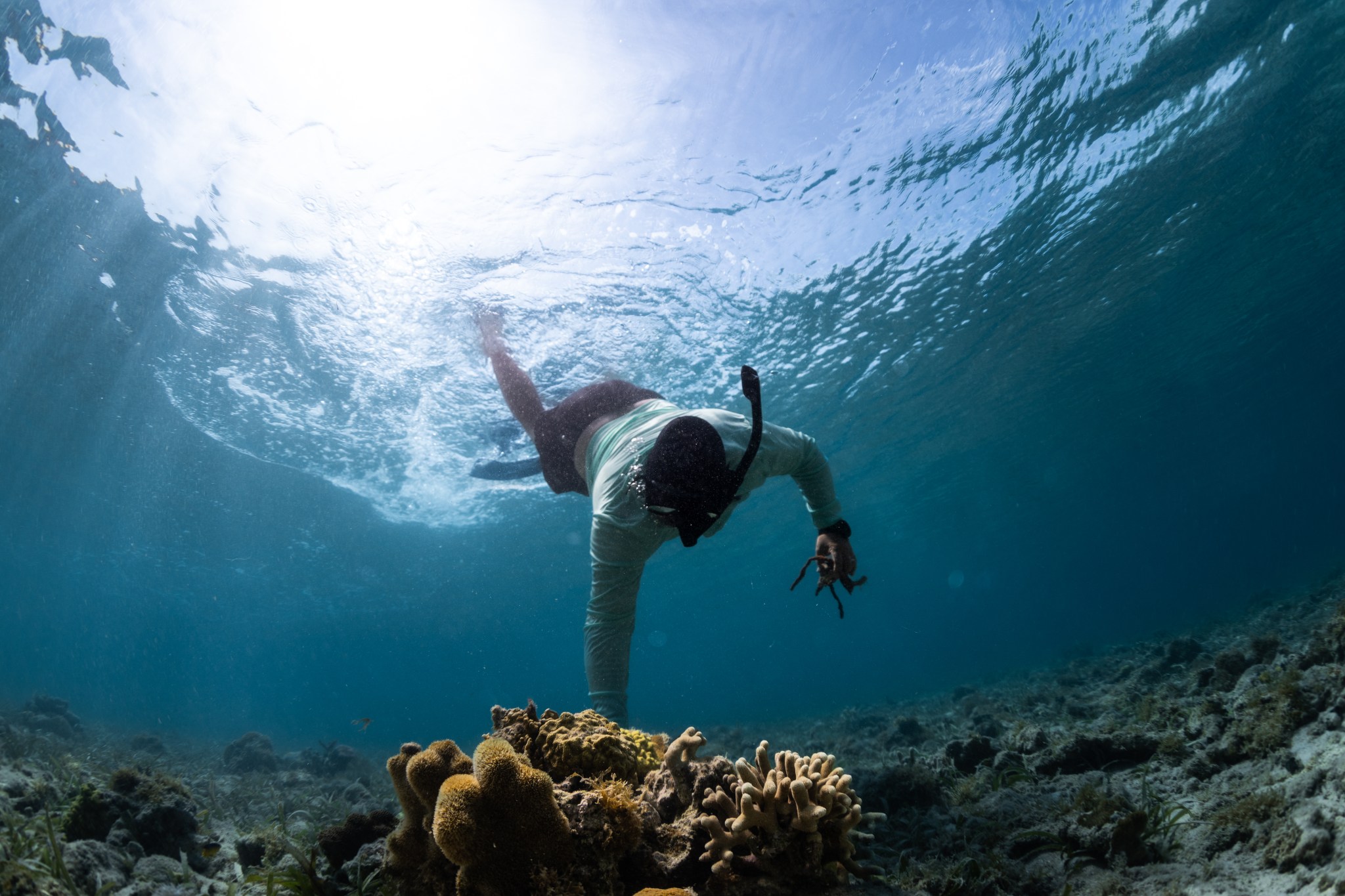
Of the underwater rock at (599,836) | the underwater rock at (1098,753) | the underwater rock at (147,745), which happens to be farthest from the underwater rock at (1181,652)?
the underwater rock at (147,745)

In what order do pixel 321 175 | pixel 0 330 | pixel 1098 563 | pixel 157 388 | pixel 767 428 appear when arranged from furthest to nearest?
pixel 1098 563, pixel 157 388, pixel 0 330, pixel 321 175, pixel 767 428

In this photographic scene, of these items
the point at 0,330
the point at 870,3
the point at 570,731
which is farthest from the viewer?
the point at 0,330

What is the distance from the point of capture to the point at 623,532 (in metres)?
3.47

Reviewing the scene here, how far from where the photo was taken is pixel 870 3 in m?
8.66

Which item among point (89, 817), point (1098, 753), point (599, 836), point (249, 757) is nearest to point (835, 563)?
point (599, 836)

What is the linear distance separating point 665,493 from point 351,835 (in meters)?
3.00

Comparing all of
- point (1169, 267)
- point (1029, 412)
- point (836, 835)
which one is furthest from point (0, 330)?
point (1029, 412)

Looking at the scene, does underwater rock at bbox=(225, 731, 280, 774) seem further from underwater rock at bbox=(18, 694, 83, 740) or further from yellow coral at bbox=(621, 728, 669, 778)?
yellow coral at bbox=(621, 728, 669, 778)

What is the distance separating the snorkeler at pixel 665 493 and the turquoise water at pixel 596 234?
7298 mm

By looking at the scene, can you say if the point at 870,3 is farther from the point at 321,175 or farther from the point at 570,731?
the point at 570,731

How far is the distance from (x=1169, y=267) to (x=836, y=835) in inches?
959

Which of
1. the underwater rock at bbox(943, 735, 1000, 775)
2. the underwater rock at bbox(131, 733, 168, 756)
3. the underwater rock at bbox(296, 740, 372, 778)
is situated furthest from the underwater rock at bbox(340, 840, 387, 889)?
the underwater rock at bbox(131, 733, 168, 756)

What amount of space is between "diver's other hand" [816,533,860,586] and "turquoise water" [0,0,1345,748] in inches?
315

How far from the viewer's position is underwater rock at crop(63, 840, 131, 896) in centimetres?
302
